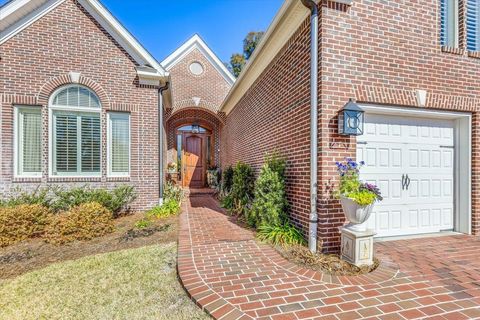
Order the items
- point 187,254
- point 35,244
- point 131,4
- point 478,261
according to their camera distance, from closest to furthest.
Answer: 1. point 478,261
2. point 187,254
3. point 35,244
4. point 131,4

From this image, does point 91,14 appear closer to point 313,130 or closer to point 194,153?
point 313,130

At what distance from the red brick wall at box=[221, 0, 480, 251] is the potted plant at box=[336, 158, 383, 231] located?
0.22 m

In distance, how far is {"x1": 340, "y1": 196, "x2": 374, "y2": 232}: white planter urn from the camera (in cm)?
331

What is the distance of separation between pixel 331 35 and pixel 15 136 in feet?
24.8

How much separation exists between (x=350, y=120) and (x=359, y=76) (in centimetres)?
83

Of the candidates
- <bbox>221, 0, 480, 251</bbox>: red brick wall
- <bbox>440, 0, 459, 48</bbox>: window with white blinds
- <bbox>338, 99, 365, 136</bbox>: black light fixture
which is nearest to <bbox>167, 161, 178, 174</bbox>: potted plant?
<bbox>221, 0, 480, 251</bbox>: red brick wall

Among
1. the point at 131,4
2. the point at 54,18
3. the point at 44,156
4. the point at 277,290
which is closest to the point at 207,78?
the point at 131,4

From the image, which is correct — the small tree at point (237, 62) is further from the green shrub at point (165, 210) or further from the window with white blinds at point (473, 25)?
the window with white blinds at point (473, 25)

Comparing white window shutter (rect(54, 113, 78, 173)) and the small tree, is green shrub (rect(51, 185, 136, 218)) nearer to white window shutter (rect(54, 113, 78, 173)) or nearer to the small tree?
white window shutter (rect(54, 113, 78, 173))

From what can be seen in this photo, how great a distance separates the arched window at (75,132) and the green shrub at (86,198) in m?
0.55

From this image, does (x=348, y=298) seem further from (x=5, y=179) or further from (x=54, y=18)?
(x=54, y=18)

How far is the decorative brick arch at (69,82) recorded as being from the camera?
244 inches

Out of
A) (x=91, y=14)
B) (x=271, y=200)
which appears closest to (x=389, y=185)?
(x=271, y=200)

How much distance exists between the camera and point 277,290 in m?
2.72
